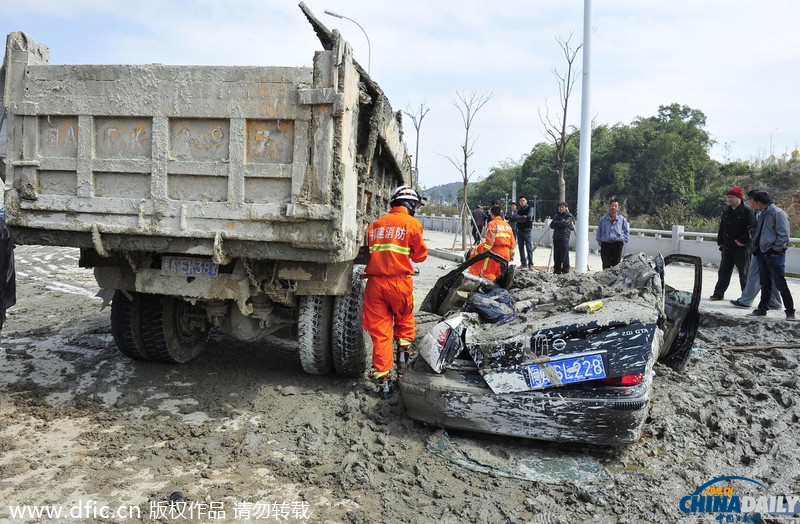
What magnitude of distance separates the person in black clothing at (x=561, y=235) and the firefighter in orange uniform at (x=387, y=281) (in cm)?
752

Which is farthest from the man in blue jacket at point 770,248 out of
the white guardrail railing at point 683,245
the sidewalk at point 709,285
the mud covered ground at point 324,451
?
the white guardrail railing at point 683,245

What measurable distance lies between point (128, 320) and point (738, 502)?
4.55 meters

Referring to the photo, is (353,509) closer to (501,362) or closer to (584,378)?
(501,362)

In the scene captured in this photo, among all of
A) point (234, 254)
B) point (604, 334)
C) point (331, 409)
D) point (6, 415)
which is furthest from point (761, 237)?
point (6, 415)

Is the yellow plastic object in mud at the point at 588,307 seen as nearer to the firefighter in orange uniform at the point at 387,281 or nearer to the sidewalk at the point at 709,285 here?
the firefighter in orange uniform at the point at 387,281

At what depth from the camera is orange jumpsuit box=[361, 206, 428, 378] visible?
14.6ft

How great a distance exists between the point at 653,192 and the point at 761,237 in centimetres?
2203

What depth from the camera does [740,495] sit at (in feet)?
10.3

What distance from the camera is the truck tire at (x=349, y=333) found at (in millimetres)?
4562

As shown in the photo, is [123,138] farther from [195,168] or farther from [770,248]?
[770,248]

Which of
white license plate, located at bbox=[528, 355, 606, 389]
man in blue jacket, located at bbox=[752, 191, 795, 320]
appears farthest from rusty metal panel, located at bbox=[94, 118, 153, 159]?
man in blue jacket, located at bbox=[752, 191, 795, 320]

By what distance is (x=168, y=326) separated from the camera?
16.6ft

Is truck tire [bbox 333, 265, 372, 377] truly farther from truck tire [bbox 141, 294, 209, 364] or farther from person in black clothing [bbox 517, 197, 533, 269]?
person in black clothing [bbox 517, 197, 533, 269]

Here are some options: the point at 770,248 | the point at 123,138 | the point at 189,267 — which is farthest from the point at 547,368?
the point at 770,248
